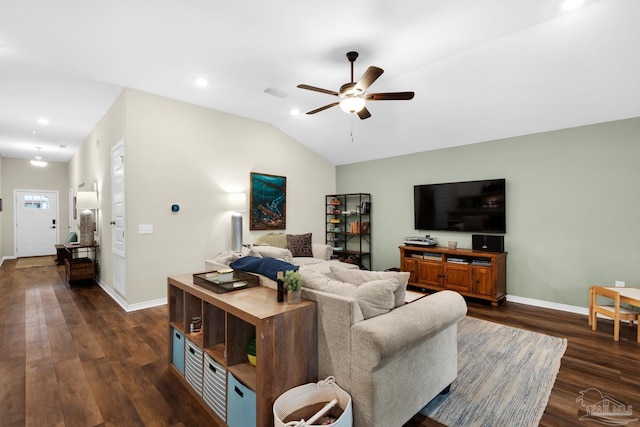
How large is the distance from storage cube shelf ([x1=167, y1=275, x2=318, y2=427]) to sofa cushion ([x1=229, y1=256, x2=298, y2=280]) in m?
0.13

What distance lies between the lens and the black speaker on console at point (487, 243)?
448 centimetres

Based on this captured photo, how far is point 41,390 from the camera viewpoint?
2309 mm

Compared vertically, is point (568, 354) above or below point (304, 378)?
below

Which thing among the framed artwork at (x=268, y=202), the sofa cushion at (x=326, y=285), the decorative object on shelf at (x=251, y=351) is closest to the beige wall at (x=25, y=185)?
the framed artwork at (x=268, y=202)

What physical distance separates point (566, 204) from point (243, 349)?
4.48 m

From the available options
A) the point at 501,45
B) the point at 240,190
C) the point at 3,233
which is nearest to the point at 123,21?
the point at 240,190

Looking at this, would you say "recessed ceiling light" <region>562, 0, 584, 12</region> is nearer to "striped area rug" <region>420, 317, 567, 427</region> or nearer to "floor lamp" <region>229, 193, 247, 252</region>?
"striped area rug" <region>420, 317, 567, 427</region>

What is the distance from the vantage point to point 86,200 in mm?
5504

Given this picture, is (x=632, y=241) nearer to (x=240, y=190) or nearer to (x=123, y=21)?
(x=240, y=190)

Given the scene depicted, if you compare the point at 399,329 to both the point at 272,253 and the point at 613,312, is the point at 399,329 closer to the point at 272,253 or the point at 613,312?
the point at 272,253

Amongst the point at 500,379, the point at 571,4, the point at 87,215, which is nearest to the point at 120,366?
the point at 500,379

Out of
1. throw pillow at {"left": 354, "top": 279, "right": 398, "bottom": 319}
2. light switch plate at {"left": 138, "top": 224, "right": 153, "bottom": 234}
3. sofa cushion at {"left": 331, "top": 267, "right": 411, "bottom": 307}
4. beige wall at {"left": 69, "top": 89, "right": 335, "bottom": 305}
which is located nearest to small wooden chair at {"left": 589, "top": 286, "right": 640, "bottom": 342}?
sofa cushion at {"left": 331, "top": 267, "right": 411, "bottom": 307}

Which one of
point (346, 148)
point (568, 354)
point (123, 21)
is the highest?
point (123, 21)

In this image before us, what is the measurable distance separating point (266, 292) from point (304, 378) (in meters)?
0.62
